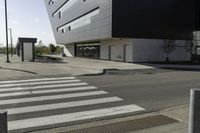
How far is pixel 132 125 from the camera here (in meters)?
5.37

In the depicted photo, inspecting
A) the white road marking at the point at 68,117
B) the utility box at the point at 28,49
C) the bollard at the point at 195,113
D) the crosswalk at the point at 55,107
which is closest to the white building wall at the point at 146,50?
the utility box at the point at 28,49

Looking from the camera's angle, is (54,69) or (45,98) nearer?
(45,98)

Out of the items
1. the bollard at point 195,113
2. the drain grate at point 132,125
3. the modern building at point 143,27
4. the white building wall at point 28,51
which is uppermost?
the modern building at point 143,27

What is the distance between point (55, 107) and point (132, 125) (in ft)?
8.64

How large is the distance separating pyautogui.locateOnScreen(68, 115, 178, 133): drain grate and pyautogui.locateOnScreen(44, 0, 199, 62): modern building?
2417cm

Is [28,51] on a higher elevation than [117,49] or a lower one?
lower

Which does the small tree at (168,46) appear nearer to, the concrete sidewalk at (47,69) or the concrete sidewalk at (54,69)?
the concrete sidewalk at (54,69)

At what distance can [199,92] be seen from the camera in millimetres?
3414

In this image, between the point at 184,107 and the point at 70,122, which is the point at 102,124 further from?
the point at 184,107

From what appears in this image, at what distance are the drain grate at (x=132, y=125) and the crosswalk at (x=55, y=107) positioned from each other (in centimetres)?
69

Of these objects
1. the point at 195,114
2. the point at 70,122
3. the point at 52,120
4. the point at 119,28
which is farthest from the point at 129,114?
the point at 119,28

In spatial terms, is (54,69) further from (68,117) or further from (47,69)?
(68,117)

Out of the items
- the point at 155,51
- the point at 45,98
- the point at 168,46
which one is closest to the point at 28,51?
the point at 155,51

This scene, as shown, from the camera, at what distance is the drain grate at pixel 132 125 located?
5043 millimetres
